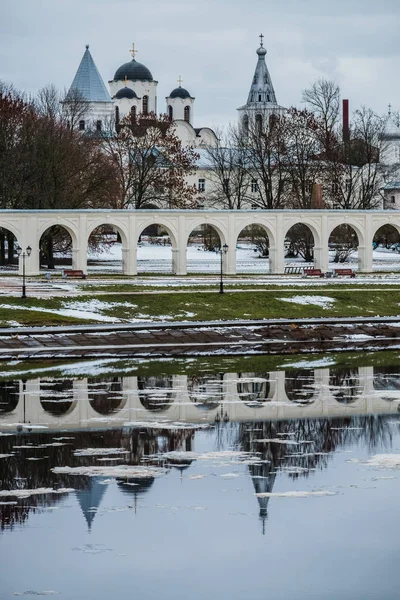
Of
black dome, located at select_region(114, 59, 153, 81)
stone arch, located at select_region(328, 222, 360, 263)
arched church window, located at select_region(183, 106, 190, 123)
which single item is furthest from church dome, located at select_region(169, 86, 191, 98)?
stone arch, located at select_region(328, 222, 360, 263)

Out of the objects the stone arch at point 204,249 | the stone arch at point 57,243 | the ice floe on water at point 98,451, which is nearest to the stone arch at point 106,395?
the ice floe on water at point 98,451

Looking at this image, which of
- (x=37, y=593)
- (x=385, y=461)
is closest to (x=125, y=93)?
(x=385, y=461)

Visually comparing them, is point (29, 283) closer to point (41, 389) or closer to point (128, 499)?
point (41, 389)

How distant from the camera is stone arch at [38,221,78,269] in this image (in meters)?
61.2

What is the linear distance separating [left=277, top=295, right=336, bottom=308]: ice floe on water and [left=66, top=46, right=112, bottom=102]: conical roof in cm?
7731

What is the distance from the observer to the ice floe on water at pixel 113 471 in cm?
1755

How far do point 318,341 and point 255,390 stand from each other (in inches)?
461

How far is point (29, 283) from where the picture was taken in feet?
171

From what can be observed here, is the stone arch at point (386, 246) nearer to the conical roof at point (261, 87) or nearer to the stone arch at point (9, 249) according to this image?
the stone arch at point (9, 249)

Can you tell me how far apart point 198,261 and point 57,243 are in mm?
10411

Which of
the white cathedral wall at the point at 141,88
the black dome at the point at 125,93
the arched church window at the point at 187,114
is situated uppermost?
the white cathedral wall at the point at 141,88

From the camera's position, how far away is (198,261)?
80438mm

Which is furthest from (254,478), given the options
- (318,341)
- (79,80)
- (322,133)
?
(79,80)

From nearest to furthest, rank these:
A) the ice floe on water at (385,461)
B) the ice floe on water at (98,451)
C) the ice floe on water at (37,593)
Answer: the ice floe on water at (37,593), the ice floe on water at (385,461), the ice floe on water at (98,451)
